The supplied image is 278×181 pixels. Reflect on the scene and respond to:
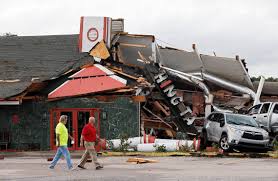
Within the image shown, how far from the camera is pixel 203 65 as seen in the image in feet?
118

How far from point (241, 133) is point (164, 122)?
6651 millimetres

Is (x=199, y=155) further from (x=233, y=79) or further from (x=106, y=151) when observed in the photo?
(x=233, y=79)

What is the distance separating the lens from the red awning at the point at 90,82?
30670 mm

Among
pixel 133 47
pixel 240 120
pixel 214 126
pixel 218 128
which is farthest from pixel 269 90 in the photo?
pixel 218 128

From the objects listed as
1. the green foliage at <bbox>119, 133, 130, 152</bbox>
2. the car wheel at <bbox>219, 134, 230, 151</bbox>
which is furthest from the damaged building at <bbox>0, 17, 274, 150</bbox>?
the car wheel at <bbox>219, 134, 230, 151</bbox>

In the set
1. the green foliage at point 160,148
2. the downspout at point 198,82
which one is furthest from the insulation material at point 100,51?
the green foliage at point 160,148

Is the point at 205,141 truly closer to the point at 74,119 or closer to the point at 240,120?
the point at 240,120

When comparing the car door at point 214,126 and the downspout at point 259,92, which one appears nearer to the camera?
the car door at point 214,126

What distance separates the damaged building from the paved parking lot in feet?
29.1

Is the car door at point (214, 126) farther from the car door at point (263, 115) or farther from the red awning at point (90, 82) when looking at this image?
the red awning at point (90, 82)

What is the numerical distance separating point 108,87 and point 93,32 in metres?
5.18

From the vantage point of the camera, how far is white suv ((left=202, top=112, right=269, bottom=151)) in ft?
85.2

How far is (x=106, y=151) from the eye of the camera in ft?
92.8

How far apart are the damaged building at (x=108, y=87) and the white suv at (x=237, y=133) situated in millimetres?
3775
